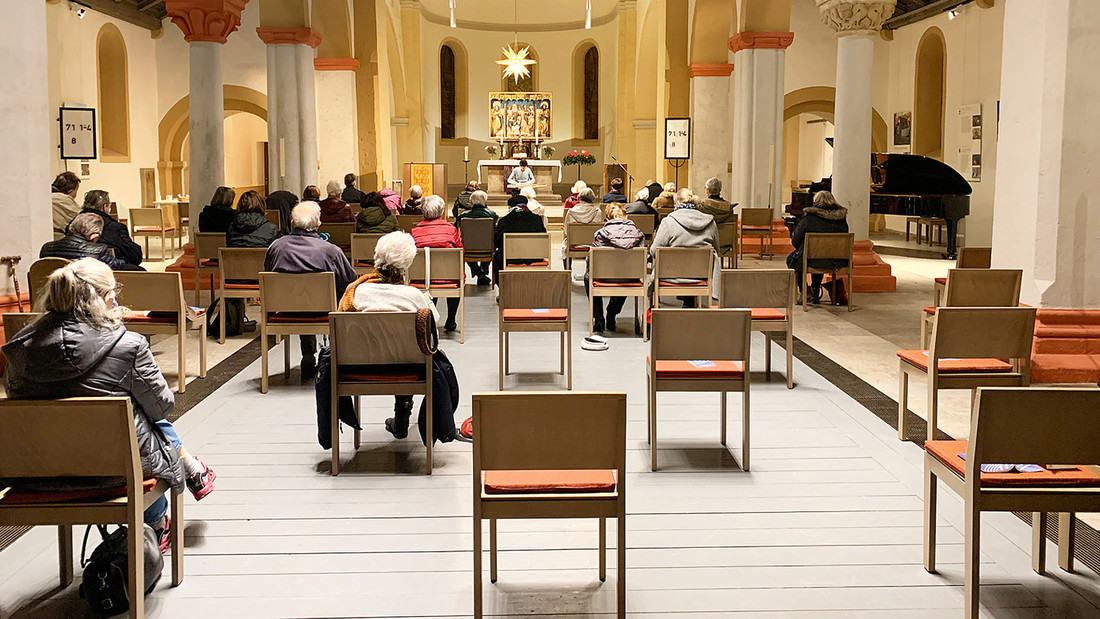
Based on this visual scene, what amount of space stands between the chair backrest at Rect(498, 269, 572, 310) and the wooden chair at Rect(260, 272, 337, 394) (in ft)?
3.55

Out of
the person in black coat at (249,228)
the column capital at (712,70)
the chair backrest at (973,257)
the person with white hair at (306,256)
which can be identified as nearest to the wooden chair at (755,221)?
the column capital at (712,70)

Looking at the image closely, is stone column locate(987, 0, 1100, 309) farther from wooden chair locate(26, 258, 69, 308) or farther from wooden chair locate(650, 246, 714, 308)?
wooden chair locate(26, 258, 69, 308)

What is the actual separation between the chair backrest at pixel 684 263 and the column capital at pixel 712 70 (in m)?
9.36

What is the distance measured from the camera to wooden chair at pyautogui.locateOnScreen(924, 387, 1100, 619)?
318 centimetres

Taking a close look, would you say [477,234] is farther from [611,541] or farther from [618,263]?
[611,541]

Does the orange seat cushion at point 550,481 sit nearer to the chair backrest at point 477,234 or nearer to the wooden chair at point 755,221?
the chair backrest at point 477,234

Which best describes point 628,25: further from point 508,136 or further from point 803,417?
point 803,417

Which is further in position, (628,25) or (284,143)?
(628,25)

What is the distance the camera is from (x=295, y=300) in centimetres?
656

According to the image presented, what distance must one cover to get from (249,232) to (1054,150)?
6.17 m

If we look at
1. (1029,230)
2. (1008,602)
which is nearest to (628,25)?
(1029,230)

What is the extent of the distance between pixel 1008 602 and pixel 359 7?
1687 centimetres

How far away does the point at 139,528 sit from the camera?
126 inches

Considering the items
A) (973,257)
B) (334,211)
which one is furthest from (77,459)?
(334,211)
